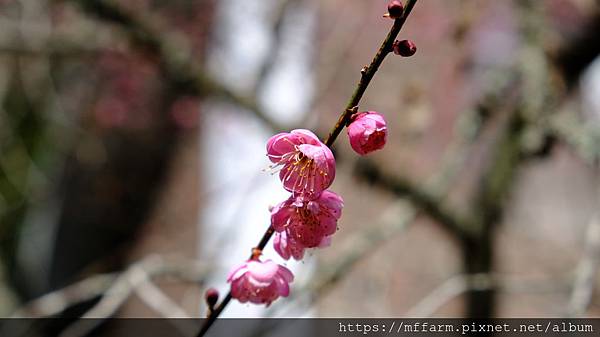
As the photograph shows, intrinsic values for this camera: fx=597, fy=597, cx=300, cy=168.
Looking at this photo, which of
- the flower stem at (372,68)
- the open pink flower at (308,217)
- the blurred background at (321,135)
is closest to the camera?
the flower stem at (372,68)

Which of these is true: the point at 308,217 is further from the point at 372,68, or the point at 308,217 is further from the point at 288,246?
the point at 372,68

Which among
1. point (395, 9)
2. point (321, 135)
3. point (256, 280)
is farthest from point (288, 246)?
point (321, 135)

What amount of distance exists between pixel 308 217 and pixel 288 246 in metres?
0.07

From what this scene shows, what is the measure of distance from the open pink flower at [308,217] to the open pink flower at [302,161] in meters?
0.01

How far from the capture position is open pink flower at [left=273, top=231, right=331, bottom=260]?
76 cm

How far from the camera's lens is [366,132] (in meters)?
0.66

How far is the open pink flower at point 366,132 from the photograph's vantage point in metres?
0.66

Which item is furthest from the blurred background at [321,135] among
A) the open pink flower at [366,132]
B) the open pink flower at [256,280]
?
the open pink flower at [366,132]

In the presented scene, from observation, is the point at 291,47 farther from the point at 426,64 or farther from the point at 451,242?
the point at 451,242

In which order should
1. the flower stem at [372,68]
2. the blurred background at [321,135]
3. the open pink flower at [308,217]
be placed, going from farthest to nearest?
the blurred background at [321,135], the open pink flower at [308,217], the flower stem at [372,68]

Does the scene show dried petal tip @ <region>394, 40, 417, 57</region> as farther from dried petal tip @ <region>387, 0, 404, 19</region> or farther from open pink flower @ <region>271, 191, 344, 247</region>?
open pink flower @ <region>271, 191, 344, 247</region>

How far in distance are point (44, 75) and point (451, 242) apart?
262 centimetres

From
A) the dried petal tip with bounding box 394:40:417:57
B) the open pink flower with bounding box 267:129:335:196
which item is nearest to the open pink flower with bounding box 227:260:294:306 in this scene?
the open pink flower with bounding box 267:129:335:196

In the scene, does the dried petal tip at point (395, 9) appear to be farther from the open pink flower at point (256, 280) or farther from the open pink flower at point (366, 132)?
the open pink flower at point (256, 280)
